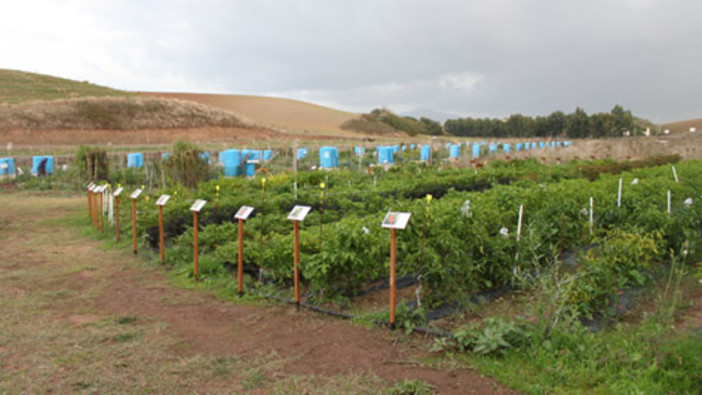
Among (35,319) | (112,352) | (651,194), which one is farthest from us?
(651,194)

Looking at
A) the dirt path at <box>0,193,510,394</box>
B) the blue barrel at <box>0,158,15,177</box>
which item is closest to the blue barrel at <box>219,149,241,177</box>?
the blue barrel at <box>0,158,15,177</box>

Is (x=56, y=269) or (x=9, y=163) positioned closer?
(x=56, y=269)

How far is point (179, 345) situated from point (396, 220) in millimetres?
2251

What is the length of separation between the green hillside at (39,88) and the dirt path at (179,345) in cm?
5582

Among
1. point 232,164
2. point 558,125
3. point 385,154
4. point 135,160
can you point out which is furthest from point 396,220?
point 558,125

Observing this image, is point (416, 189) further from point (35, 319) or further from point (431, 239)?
point (35, 319)

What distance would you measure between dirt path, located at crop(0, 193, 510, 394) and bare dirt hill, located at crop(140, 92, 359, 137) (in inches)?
2330

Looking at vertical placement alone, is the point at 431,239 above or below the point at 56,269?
above

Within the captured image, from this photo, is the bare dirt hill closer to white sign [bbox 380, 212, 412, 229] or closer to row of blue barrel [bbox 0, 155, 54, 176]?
row of blue barrel [bbox 0, 155, 54, 176]

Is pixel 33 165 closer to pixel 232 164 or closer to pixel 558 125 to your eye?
pixel 232 164

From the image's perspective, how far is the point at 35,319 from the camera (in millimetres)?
5266

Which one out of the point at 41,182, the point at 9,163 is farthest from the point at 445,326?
the point at 9,163

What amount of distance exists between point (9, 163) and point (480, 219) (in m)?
23.0

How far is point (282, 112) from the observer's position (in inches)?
3056
